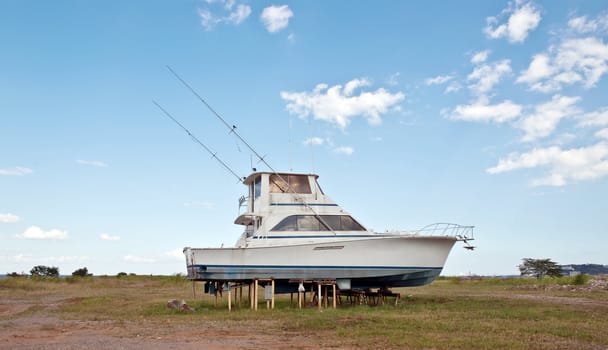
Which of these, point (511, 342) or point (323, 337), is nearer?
point (511, 342)

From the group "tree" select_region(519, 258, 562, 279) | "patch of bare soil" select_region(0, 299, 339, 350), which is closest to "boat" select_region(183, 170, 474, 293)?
"patch of bare soil" select_region(0, 299, 339, 350)

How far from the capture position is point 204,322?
596 inches

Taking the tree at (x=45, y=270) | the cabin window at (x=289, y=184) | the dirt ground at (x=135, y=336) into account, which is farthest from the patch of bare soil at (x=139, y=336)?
the tree at (x=45, y=270)

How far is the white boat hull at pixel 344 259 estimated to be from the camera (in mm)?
18766

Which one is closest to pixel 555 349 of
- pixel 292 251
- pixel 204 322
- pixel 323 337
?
pixel 323 337

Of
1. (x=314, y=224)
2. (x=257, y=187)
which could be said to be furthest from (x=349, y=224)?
(x=257, y=187)

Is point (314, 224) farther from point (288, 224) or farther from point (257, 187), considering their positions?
point (257, 187)

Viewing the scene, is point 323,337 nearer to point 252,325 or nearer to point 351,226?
point 252,325

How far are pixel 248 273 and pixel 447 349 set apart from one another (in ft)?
33.9

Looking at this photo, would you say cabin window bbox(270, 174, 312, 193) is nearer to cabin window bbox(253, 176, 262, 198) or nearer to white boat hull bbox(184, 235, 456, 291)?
cabin window bbox(253, 176, 262, 198)

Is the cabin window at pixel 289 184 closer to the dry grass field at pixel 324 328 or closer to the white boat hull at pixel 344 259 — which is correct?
the white boat hull at pixel 344 259

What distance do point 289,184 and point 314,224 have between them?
191 centimetres

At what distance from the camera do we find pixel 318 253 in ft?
62.1

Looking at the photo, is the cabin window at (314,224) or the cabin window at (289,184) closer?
the cabin window at (314,224)
